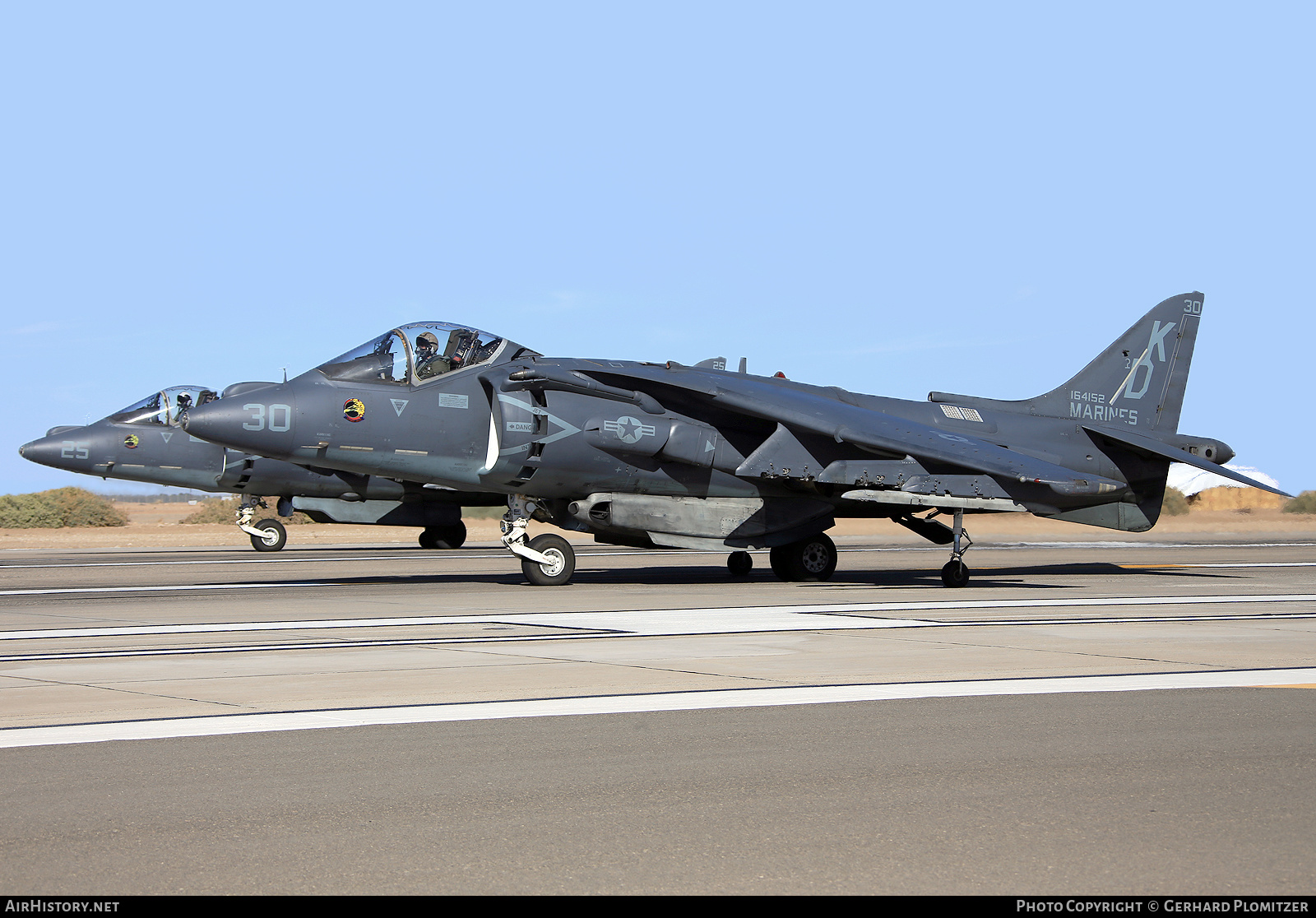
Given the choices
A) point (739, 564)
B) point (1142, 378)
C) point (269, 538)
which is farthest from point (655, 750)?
point (269, 538)

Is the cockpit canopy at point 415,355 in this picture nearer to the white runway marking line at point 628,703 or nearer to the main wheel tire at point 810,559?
the main wheel tire at point 810,559

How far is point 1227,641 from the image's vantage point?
1225cm

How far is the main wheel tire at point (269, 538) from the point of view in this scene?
104 ft

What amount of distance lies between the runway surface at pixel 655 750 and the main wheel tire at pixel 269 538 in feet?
54.6

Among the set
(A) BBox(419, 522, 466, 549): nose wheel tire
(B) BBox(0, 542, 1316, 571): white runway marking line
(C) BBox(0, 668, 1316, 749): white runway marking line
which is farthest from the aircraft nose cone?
(C) BBox(0, 668, 1316, 749): white runway marking line

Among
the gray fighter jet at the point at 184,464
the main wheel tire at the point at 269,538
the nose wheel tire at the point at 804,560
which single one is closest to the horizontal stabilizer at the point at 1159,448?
the nose wheel tire at the point at 804,560

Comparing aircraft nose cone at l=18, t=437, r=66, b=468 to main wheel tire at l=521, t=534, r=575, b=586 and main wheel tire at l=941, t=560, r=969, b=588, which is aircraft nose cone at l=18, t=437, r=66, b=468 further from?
main wheel tire at l=941, t=560, r=969, b=588

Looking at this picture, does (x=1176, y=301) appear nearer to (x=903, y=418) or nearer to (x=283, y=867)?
(x=903, y=418)

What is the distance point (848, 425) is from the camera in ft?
63.0

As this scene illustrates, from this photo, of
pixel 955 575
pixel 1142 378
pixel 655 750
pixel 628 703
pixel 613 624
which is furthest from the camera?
pixel 1142 378

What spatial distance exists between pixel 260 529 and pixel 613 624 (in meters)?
20.4

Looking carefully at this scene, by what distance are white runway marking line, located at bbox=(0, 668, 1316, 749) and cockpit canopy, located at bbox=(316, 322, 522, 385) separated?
10.1m

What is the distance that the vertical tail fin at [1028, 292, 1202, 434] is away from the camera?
23625mm

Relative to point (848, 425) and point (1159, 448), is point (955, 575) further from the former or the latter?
point (1159, 448)
